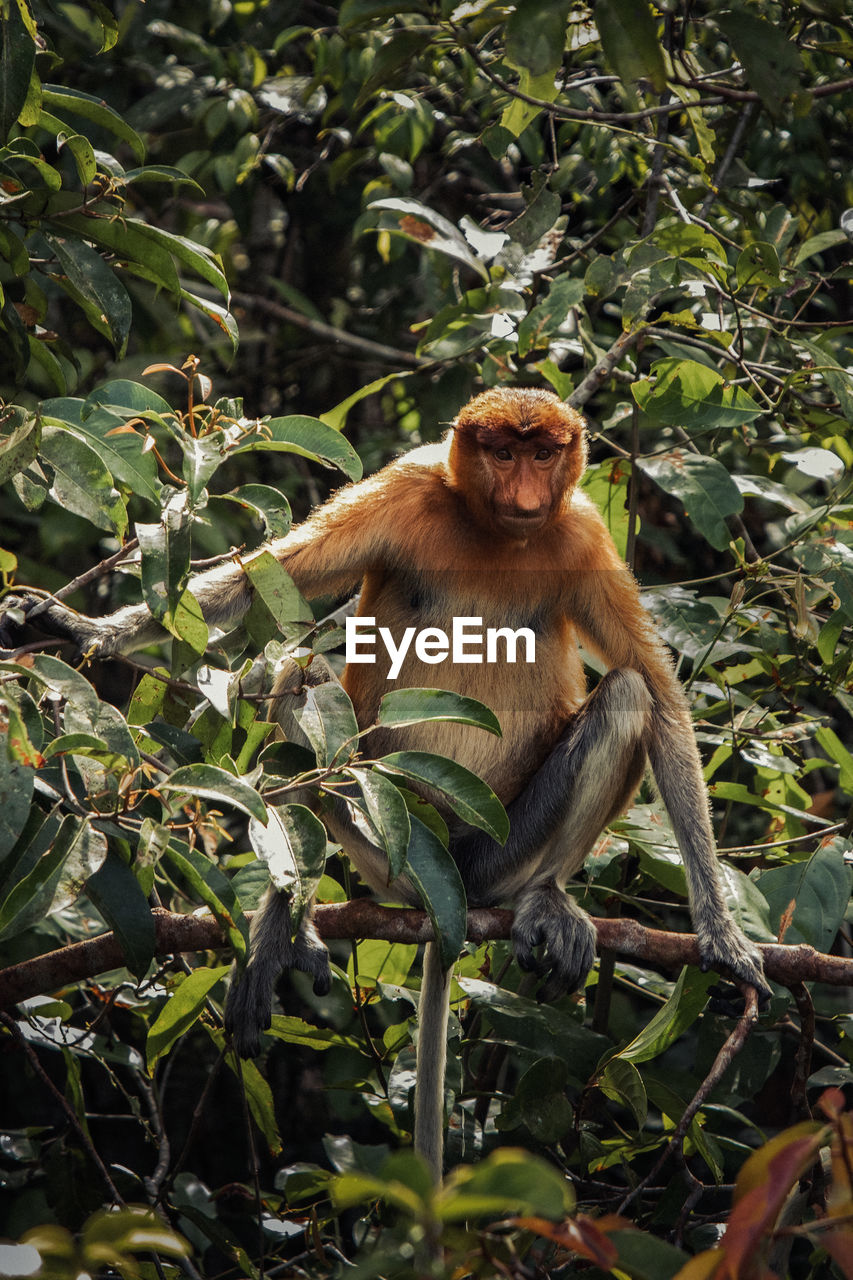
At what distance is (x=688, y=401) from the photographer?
279 cm

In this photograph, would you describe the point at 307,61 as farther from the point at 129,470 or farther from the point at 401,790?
the point at 401,790

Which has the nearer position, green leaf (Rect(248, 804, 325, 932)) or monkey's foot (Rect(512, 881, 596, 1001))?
green leaf (Rect(248, 804, 325, 932))

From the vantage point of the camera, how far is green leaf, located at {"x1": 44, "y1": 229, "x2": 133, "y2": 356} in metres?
2.23

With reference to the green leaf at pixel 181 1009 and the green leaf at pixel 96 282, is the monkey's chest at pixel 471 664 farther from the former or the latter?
the green leaf at pixel 96 282

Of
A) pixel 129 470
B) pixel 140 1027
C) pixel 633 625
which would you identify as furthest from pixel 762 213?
pixel 140 1027

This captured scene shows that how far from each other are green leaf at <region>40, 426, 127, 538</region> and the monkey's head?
1075mm

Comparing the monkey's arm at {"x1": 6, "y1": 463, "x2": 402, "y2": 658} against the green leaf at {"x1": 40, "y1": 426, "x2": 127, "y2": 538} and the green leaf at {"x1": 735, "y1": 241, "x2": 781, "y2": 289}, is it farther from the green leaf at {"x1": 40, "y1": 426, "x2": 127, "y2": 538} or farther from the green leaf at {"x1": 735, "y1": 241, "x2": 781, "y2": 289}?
the green leaf at {"x1": 735, "y1": 241, "x2": 781, "y2": 289}

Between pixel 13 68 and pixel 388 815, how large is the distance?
1342mm

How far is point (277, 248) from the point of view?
17.6 ft

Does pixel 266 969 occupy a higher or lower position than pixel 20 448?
lower

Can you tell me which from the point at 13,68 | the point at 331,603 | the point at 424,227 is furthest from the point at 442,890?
the point at 424,227

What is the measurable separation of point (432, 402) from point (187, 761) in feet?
6.54

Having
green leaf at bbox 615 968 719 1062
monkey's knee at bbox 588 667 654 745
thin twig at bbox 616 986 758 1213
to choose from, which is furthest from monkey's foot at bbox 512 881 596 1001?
thin twig at bbox 616 986 758 1213

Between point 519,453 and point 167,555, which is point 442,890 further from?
point 519,453
